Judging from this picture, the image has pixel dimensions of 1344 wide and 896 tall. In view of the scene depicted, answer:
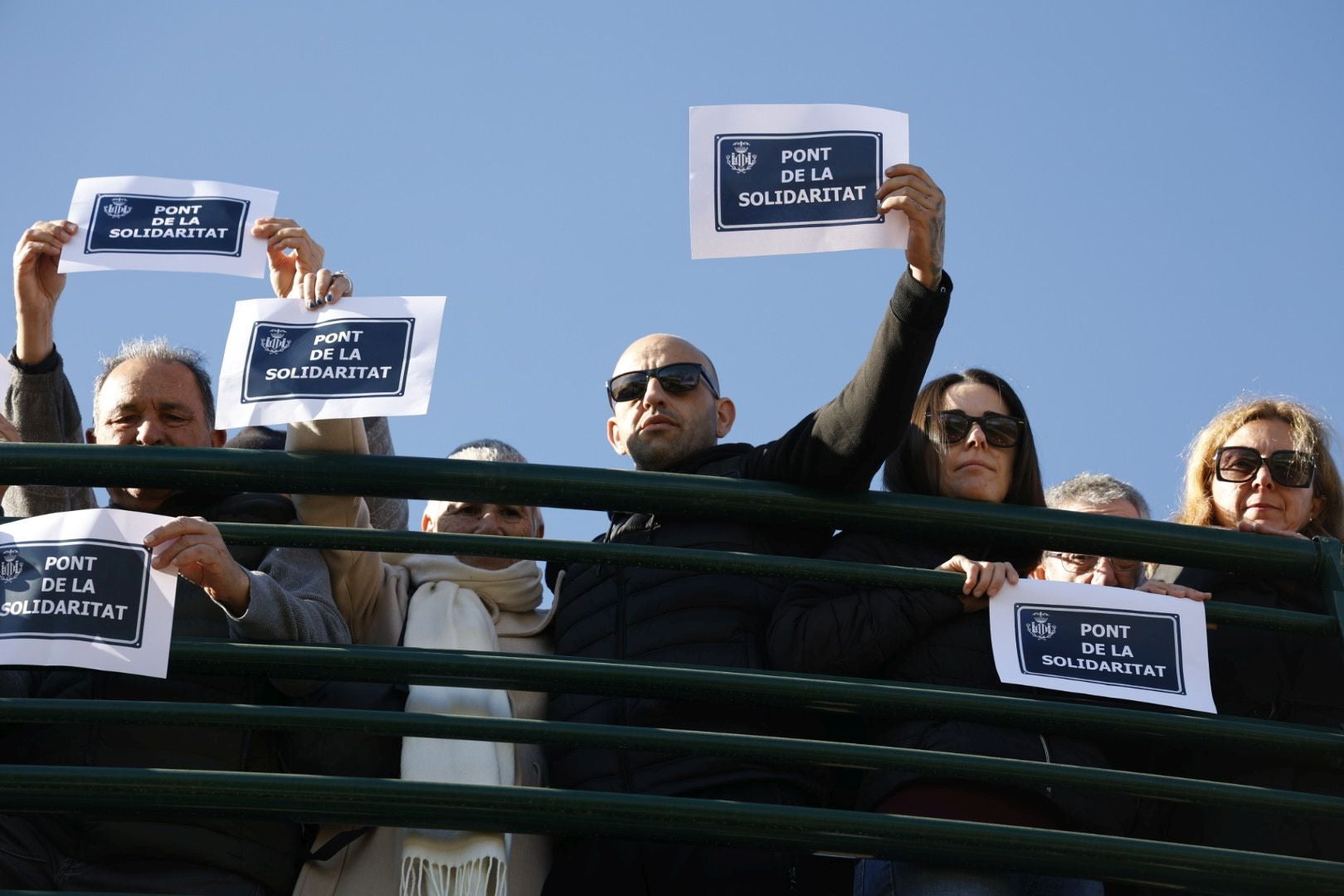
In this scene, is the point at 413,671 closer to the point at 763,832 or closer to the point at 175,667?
the point at 175,667

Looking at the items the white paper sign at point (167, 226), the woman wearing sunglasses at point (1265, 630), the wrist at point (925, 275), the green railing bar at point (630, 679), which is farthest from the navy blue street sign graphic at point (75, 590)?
the woman wearing sunglasses at point (1265, 630)

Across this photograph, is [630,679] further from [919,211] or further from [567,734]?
[919,211]

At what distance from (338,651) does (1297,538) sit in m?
2.11

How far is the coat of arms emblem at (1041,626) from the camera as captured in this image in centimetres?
376

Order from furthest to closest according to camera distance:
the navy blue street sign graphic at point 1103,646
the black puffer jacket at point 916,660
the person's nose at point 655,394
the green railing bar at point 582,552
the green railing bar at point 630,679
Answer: the person's nose at point 655,394, the black puffer jacket at point 916,660, the navy blue street sign graphic at point 1103,646, the green railing bar at point 582,552, the green railing bar at point 630,679

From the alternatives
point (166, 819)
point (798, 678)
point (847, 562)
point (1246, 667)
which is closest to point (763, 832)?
point (798, 678)

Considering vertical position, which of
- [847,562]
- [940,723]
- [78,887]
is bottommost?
[78,887]

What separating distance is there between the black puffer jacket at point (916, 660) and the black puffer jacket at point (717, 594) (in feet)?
0.47

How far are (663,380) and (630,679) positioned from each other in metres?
1.46

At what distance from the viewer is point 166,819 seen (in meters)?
3.48

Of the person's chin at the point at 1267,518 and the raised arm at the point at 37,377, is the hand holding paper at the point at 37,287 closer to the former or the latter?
the raised arm at the point at 37,377

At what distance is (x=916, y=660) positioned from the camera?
407cm

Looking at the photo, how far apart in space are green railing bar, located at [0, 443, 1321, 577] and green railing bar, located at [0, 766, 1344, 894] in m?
0.63

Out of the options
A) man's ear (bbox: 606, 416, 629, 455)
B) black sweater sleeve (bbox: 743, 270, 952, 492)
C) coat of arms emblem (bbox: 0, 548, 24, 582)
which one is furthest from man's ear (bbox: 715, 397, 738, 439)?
coat of arms emblem (bbox: 0, 548, 24, 582)
